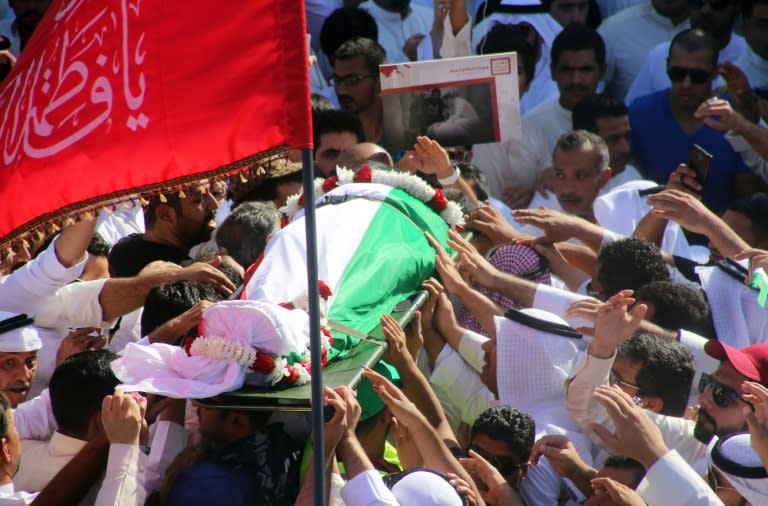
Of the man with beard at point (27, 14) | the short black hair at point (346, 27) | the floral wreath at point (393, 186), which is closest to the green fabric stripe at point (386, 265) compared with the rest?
the floral wreath at point (393, 186)

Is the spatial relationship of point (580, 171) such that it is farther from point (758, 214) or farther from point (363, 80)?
point (363, 80)

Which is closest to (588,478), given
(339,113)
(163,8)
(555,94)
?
(163,8)

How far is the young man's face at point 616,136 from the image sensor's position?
751cm

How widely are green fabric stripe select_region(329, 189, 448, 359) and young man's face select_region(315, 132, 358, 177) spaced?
1325mm

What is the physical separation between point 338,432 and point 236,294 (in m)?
1.21

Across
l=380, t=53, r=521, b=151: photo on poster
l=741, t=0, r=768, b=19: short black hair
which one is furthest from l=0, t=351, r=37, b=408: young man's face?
l=741, t=0, r=768, b=19: short black hair

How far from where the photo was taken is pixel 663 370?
501 centimetres

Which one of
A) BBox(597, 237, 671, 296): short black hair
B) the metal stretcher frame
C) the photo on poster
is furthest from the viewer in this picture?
the photo on poster

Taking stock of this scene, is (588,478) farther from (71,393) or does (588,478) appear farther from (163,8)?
(163,8)

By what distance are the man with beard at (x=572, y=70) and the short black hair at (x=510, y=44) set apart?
10.1 inches

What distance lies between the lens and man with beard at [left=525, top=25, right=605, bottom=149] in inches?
315

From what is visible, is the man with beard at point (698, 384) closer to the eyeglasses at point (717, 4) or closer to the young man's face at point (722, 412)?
the young man's face at point (722, 412)

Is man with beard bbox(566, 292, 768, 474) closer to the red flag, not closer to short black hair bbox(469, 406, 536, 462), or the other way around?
short black hair bbox(469, 406, 536, 462)

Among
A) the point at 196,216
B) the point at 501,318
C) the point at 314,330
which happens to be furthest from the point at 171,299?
the point at 314,330
